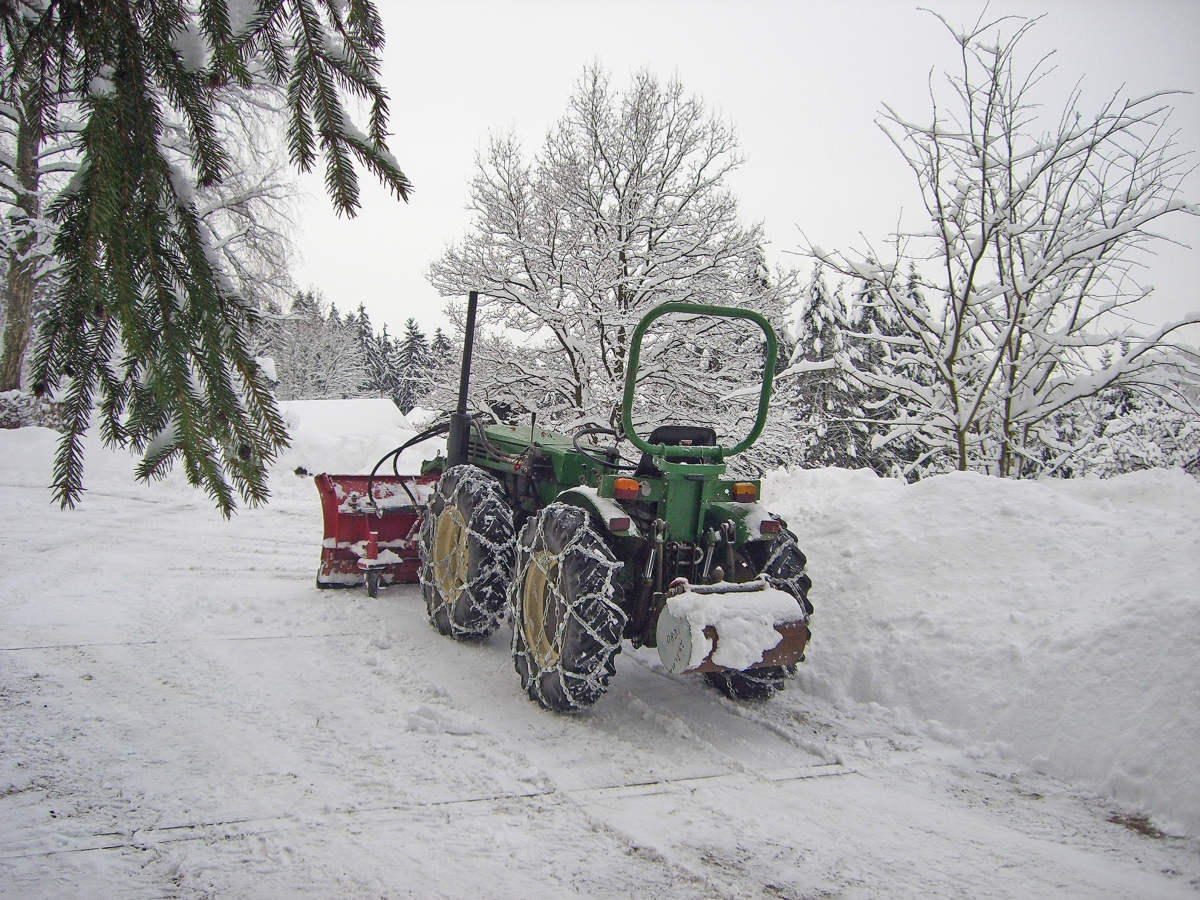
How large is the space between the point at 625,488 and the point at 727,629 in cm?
87

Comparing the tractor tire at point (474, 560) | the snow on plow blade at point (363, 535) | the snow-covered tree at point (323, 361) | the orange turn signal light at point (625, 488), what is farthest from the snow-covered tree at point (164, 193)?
the snow-covered tree at point (323, 361)

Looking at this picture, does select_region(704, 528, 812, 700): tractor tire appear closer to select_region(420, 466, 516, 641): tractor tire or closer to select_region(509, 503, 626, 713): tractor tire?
select_region(509, 503, 626, 713): tractor tire

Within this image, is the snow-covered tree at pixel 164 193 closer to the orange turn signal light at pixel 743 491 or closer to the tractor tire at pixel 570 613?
the tractor tire at pixel 570 613

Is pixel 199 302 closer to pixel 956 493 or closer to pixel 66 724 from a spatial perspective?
pixel 66 724

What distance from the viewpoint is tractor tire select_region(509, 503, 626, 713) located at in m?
3.75

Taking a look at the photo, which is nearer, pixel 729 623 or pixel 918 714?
pixel 729 623

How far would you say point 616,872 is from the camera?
259cm

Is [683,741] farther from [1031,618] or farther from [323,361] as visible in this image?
[323,361]

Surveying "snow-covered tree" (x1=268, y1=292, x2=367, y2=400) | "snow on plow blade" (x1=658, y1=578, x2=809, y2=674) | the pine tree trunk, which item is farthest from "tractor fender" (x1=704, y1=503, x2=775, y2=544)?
"snow-covered tree" (x1=268, y1=292, x2=367, y2=400)

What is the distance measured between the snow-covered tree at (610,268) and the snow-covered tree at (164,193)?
9807 mm

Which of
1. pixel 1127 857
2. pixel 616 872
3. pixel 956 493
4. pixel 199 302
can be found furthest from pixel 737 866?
pixel 956 493

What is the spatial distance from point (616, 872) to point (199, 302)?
2.20 m

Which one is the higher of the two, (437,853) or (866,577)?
(866,577)

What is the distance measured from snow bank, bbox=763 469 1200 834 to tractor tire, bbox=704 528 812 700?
46 centimetres
